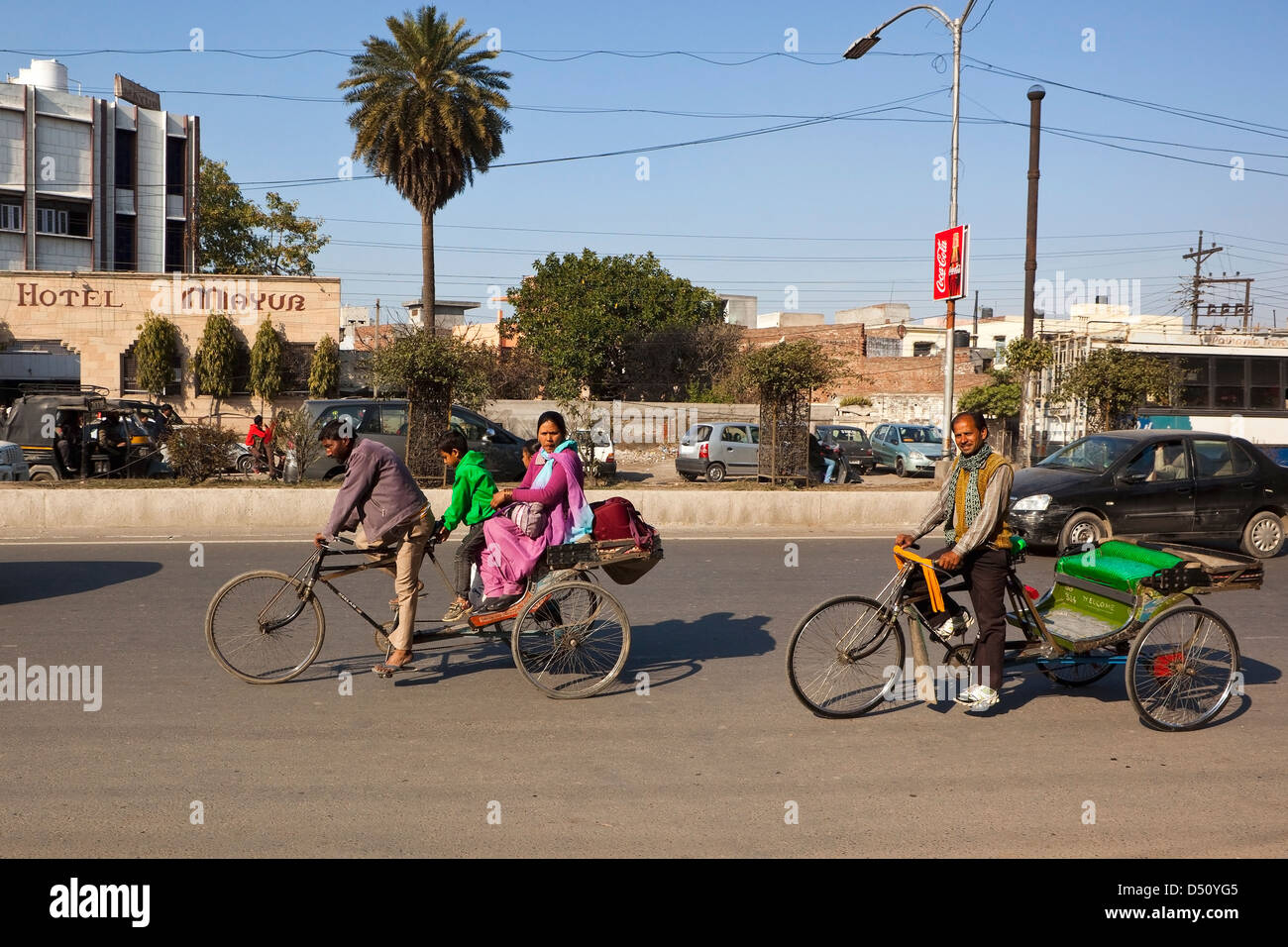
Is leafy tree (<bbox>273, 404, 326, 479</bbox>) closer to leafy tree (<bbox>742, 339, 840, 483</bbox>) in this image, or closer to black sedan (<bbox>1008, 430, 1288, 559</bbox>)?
leafy tree (<bbox>742, 339, 840, 483</bbox>)

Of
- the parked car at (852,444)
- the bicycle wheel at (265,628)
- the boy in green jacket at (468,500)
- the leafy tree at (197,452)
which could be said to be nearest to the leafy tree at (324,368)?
the parked car at (852,444)

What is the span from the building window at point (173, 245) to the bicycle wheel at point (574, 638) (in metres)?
60.6

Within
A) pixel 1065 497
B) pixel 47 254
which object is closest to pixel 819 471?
pixel 1065 497

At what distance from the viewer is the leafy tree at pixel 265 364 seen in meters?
38.4

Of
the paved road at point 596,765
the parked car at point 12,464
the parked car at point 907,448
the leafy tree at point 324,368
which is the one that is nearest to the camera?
the paved road at point 596,765

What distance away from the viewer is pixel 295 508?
1555 cm

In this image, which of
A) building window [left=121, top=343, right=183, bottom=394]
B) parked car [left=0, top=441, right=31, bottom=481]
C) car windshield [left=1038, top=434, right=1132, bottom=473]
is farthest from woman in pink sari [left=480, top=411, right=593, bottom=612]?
building window [left=121, top=343, right=183, bottom=394]

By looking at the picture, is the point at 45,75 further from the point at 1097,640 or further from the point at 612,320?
the point at 1097,640

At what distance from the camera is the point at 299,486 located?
16297 mm

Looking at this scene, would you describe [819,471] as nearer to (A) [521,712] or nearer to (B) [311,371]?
(A) [521,712]

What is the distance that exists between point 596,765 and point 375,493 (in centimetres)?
245

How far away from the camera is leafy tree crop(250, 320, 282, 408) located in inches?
1512
